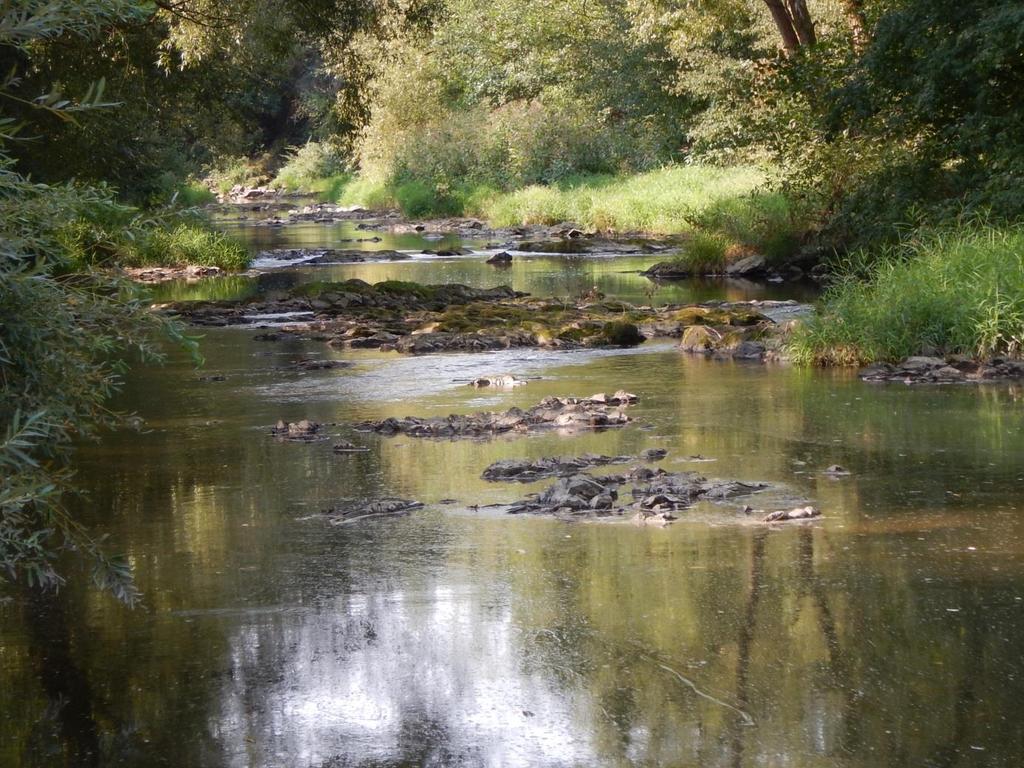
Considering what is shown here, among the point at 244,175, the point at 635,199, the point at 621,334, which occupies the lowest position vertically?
the point at 621,334

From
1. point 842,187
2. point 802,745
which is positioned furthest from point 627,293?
point 802,745

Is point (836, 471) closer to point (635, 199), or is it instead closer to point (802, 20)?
point (802, 20)

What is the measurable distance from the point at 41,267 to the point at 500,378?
10.4 meters

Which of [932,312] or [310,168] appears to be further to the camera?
[310,168]

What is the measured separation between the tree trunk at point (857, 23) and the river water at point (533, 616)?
48.2ft

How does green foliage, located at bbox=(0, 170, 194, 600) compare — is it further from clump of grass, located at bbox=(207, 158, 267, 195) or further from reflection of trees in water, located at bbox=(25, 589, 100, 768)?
clump of grass, located at bbox=(207, 158, 267, 195)

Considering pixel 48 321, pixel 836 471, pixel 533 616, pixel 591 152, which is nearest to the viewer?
pixel 48 321

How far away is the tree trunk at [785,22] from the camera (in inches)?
1101

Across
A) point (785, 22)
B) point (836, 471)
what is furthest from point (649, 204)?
point (836, 471)

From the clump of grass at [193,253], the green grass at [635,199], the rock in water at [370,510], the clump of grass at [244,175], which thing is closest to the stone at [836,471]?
the rock in water at [370,510]

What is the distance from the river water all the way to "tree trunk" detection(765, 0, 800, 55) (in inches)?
688

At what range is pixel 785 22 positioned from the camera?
93.5 feet

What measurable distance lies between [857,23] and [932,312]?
1298 cm

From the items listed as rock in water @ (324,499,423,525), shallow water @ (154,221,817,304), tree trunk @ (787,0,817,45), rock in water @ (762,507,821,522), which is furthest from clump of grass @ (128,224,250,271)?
rock in water @ (762,507,821,522)
